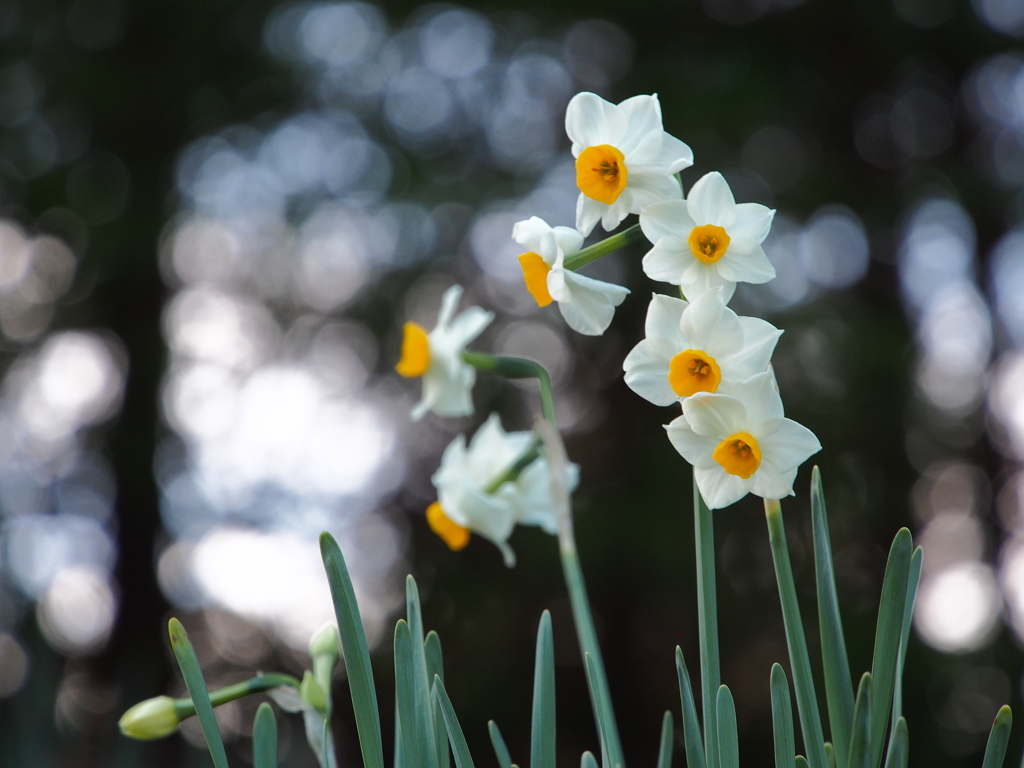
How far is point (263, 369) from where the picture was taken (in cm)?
439

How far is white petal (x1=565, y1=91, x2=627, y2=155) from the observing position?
1.77ft

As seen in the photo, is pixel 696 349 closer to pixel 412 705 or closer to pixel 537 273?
pixel 537 273

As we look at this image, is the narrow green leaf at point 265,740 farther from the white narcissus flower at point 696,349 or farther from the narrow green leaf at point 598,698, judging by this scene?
the white narcissus flower at point 696,349

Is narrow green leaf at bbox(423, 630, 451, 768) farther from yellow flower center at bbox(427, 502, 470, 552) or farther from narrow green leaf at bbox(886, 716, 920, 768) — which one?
narrow green leaf at bbox(886, 716, 920, 768)

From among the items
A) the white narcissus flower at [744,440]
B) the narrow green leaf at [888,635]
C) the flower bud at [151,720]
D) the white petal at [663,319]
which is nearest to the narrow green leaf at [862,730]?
the narrow green leaf at [888,635]

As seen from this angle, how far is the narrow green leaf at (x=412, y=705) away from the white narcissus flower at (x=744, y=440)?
0.63 ft

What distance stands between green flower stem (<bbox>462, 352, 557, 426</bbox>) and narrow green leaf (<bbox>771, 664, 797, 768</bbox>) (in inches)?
8.4

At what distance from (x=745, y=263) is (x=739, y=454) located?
0.39 feet

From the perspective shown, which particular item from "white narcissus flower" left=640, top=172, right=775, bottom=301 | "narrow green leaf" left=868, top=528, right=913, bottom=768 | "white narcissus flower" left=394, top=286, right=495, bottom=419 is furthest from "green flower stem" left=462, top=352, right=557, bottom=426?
"narrow green leaf" left=868, top=528, right=913, bottom=768

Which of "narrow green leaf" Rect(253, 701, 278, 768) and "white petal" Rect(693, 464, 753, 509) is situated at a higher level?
"white petal" Rect(693, 464, 753, 509)

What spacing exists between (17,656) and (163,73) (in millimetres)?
2811

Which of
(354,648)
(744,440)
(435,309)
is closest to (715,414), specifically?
(744,440)

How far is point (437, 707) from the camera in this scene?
50 centimetres

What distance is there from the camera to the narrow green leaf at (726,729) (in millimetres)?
447
